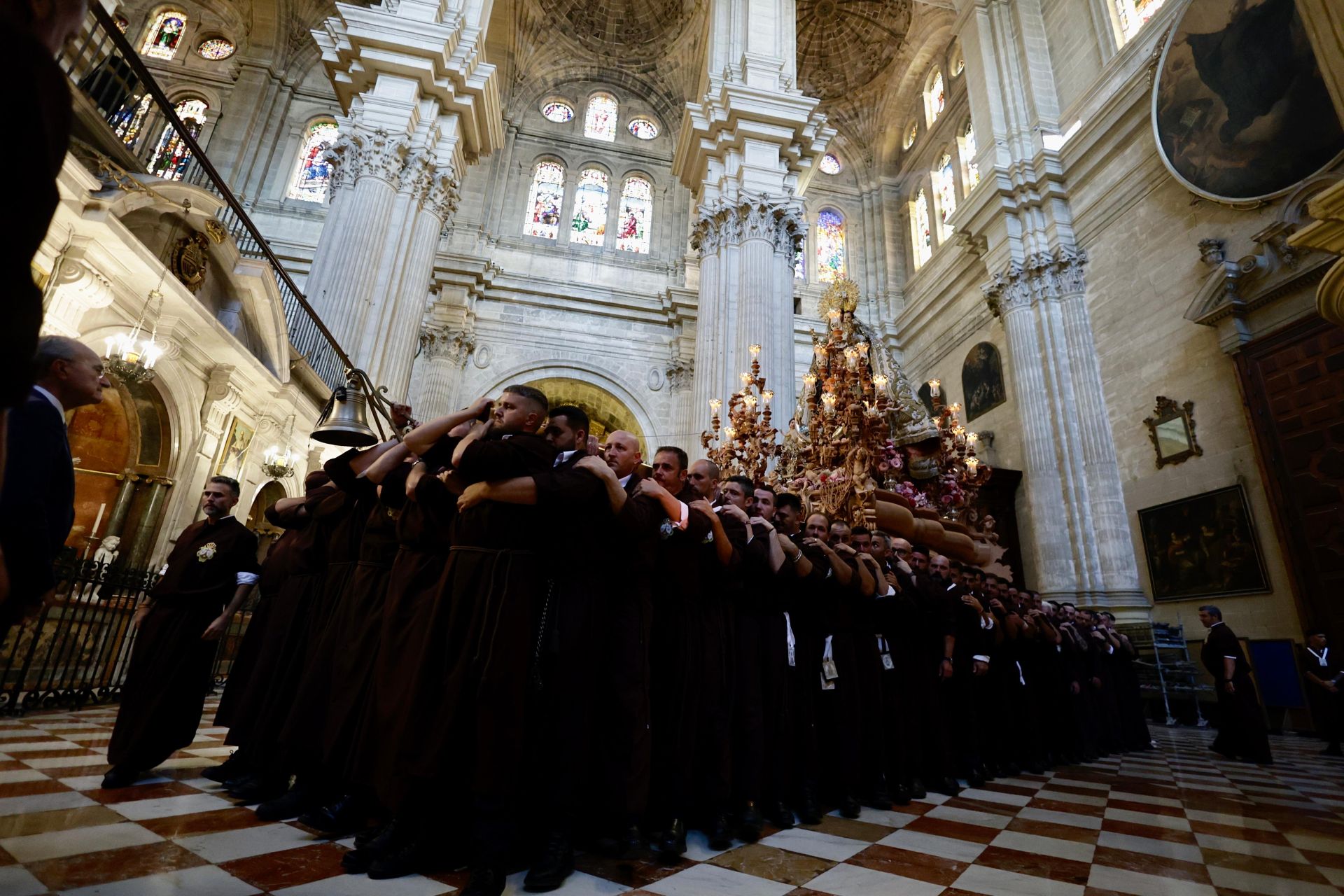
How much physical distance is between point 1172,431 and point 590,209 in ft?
47.5

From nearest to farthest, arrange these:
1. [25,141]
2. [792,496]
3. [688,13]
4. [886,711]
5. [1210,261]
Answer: [25,141]
[886,711]
[792,496]
[1210,261]
[688,13]

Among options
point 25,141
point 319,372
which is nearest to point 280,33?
point 319,372

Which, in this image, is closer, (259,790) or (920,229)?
(259,790)

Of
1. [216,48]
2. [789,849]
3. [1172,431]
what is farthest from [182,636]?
[216,48]

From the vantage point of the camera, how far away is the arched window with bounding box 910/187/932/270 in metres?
19.0

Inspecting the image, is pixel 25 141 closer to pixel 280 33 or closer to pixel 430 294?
pixel 430 294

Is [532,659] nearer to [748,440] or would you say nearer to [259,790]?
[259,790]

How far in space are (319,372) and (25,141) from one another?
29.5 ft

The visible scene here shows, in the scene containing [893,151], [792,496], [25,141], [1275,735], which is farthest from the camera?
[893,151]

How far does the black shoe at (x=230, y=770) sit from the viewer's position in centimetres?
280

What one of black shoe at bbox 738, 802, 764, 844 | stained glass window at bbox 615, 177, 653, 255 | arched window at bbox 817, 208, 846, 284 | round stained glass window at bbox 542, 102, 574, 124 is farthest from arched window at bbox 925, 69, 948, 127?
black shoe at bbox 738, 802, 764, 844

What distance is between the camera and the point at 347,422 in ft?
9.07

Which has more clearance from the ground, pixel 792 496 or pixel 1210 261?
pixel 1210 261

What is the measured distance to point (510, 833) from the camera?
6.08ft
